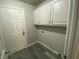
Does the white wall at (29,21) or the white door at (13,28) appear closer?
the white door at (13,28)

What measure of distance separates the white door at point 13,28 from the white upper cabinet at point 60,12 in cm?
159

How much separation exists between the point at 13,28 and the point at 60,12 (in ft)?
6.60

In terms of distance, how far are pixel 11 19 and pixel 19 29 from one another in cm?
56

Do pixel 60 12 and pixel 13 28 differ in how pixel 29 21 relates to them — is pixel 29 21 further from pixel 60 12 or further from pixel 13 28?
pixel 60 12

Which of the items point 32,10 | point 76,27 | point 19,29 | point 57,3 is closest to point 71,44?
point 76,27

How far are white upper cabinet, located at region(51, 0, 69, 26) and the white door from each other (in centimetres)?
159

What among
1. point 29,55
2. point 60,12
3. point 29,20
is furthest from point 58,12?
point 29,55

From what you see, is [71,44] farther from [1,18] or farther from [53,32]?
[1,18]

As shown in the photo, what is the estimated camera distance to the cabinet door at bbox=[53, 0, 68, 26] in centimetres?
136

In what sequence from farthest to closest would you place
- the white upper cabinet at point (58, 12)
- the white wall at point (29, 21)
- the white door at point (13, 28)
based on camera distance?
the white wall at point (29, 21) < the white door at point (13, 28) < the white upper cabinet at point (58, 12)

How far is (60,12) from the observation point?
1.50 m

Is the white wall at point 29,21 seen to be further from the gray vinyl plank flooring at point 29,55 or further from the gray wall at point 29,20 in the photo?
the gray vinyl plank flooring at point 29,55

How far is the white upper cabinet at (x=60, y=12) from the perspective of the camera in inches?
53.6

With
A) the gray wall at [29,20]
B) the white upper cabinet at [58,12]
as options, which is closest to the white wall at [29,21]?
the gray wall at [29,20]
